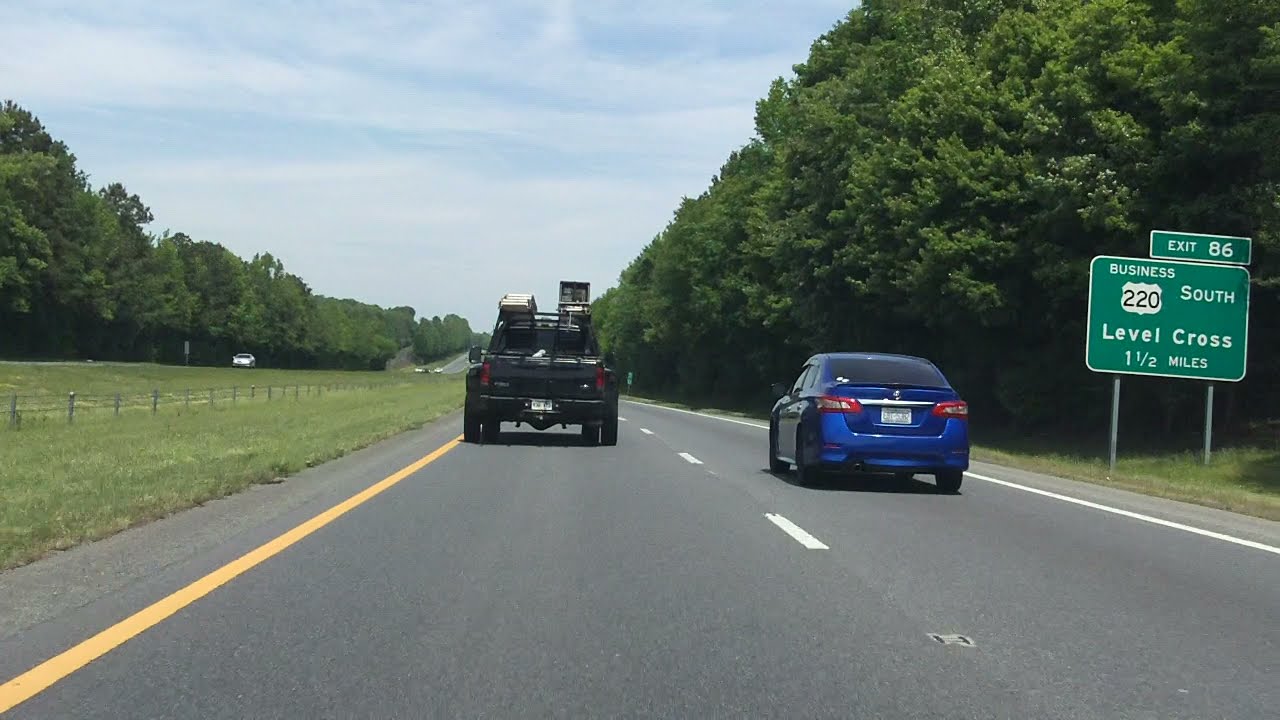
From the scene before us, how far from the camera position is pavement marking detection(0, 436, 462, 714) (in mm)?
5070

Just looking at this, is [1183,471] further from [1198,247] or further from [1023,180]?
[1023,180]

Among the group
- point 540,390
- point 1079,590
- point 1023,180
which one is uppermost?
point 1023,180

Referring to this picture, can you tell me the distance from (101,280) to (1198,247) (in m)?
98.9

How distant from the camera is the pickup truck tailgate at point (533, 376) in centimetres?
2094

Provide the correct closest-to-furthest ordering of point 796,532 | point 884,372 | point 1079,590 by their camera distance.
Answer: point 1079,590
point 796,532
point 884,372

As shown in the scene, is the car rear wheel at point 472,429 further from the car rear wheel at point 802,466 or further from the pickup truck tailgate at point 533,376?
the car rear wheel at point 802,466

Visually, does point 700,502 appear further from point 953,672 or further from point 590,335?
point 590,335

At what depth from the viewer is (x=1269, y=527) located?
39.5ft

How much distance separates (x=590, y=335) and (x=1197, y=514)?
12.7 metres

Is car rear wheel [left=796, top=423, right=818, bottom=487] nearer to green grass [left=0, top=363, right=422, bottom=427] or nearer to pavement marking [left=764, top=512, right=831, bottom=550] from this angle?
pavement marking [left=764, top=512, right=831, bottom=550]

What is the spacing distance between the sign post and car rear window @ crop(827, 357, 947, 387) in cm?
623

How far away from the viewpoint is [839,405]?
555 inches

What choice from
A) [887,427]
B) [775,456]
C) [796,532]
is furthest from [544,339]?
[796,532]

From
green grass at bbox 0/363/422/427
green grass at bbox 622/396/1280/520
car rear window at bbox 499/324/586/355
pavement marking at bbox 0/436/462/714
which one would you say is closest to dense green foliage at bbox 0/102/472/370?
green grass at bbox 0/363/422/427
